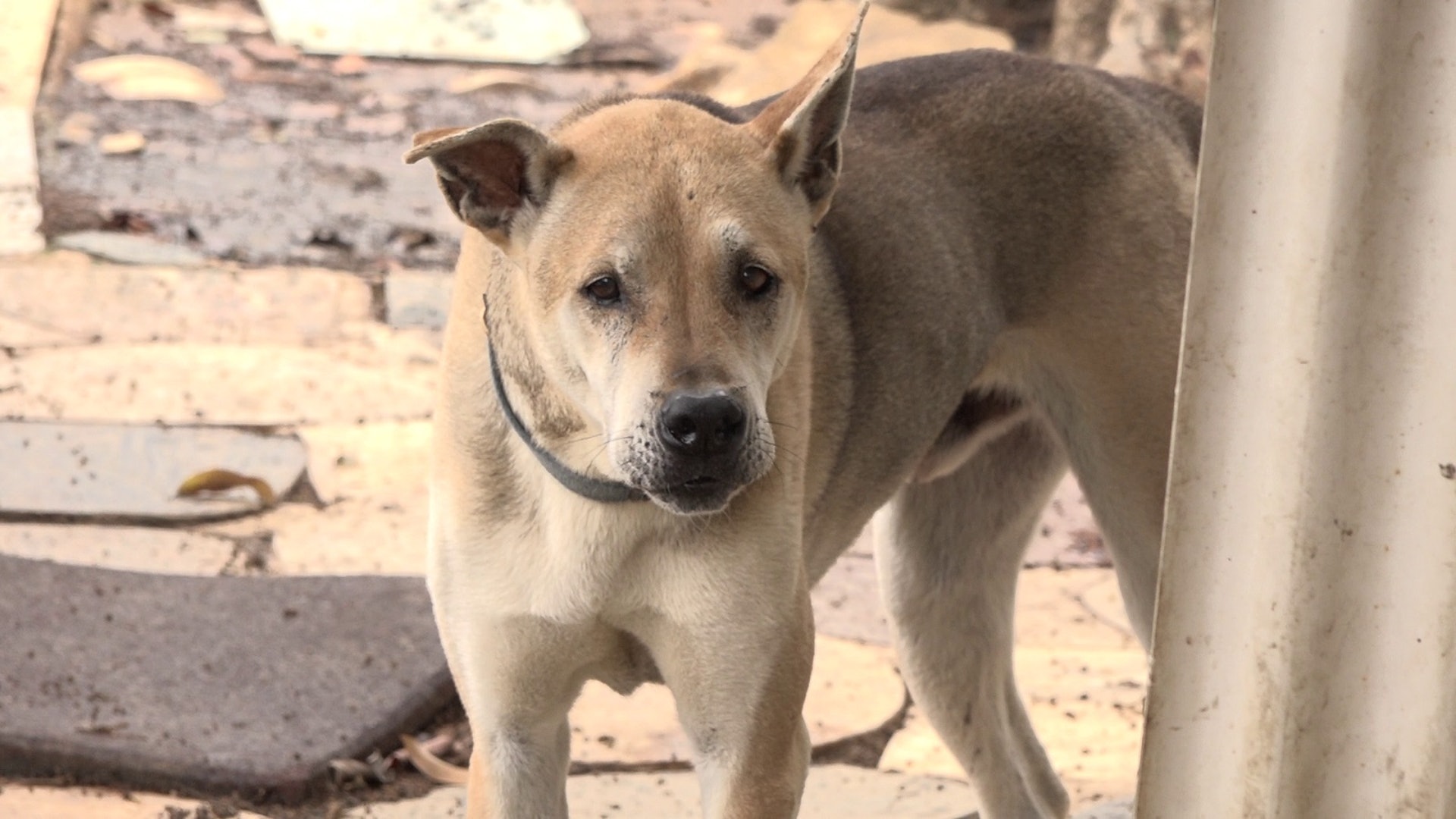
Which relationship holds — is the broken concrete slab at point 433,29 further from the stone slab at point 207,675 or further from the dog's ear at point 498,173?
the dog's ear at point 498,173

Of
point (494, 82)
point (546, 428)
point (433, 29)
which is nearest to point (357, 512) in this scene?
point (546, 428)

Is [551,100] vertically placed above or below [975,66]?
below

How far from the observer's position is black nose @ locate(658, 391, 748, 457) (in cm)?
271

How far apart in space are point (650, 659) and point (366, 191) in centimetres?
479

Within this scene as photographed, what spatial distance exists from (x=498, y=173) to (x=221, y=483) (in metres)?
2.35

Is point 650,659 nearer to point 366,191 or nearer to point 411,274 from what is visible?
point 411,274

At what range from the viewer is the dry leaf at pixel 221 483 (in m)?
5.02

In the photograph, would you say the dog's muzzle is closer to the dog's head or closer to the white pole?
the dog's head

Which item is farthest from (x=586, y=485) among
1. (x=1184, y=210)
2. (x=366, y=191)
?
(x=366, y=191)

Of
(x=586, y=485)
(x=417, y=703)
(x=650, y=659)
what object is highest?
(x=586, y=485)

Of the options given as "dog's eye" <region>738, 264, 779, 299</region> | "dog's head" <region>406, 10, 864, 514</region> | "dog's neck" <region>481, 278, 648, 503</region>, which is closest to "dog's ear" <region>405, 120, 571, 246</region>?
"dog's head" <region>406, 10, 864, 514</region>

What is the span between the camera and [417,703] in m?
4.12

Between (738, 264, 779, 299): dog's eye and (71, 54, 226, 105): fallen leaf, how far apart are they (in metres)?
6.03

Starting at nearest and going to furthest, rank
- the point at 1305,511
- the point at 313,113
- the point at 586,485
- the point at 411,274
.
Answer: the point at 1305,511 < the point at 586,485 < the point at 411,274 < the point at 313,113
